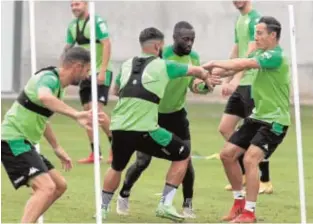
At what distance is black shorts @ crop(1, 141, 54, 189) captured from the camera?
408 inches

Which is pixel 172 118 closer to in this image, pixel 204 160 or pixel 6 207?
pixel 6 207

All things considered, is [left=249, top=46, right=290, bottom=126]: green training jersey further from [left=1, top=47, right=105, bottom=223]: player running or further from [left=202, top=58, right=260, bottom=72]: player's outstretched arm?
[left=1, top=47, right=105, bottom=223]: player running

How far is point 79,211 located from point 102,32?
4.12 metres

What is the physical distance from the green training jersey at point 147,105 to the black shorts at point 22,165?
134cm

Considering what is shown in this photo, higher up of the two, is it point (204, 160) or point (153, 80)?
point (153, 80)

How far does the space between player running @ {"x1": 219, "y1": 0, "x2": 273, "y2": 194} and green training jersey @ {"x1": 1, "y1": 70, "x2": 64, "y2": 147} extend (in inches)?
145

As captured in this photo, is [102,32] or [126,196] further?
[102,32]

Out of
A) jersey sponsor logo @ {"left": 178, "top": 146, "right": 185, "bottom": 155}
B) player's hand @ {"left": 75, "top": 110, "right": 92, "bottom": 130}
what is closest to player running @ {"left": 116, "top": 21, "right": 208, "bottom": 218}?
jersey sponsor logo @ {"left": 178, "top": 146, "right": 185, "bottom": 155}

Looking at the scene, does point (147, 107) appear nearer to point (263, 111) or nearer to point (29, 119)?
point (263, 111)

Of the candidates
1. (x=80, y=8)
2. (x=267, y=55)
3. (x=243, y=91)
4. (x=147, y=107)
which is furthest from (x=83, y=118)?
(x=80, y=8)

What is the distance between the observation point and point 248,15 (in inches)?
559

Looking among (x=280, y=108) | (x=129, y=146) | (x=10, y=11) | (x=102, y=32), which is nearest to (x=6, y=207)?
(x=129, y=146)

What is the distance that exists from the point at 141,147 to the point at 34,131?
1516mm

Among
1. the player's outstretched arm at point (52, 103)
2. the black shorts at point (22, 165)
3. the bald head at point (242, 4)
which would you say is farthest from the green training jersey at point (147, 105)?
the bald head at point (242, 4)
